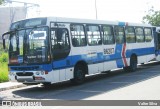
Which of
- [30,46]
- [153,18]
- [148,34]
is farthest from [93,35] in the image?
[153,18]

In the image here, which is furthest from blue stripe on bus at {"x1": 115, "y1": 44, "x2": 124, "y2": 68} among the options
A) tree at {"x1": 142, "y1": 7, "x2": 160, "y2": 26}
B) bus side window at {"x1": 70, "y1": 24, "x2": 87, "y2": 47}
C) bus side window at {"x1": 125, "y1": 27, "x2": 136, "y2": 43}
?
tree at {"x1": 142, "y1": 7, "x2": 160, "y2": 26}

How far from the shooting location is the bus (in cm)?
1315

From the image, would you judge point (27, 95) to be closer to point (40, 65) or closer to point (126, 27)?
point (40, 65)

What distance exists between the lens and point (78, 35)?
49.6 feet

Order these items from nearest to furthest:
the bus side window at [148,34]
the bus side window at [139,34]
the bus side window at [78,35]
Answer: the bus side window at [78,35] < the bus side window at [139,34] < the bus side window at [148,34]

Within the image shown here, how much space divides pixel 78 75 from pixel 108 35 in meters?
3.70

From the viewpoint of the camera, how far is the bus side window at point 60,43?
43.9 ft

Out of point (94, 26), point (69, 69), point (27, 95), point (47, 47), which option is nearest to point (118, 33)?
point (94, 26)

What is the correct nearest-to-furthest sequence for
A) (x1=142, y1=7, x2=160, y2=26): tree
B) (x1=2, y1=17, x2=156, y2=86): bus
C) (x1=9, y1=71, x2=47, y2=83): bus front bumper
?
(x1=9, y1=71, x2=47, y2=83): bus front bumper < (x1=2, y1=17, x2=156, y2=86): bus < (x1=142, y1=7, x2=160, y2=26): tree

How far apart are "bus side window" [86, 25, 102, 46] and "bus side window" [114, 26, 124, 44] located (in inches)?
78.4

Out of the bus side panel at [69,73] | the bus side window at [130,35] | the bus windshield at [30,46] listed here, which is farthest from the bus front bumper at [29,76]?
the bus side window at [130,35]

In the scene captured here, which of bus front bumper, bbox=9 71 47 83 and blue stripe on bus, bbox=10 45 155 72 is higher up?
blue stripe on bus, bbox=10 45 155 72

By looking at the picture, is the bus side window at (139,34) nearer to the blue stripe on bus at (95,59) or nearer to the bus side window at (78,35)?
the blue stripe on bus at (95,59)

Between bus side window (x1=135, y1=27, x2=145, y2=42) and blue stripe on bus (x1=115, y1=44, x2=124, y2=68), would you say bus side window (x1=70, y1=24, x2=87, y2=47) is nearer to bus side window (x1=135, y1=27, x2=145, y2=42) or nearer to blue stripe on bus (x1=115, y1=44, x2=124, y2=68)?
blue stripe on bus (x1=115, y1=44, x2=124, y2=68)
